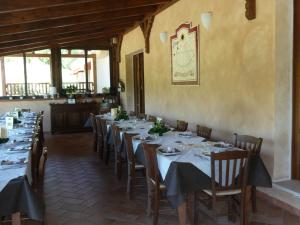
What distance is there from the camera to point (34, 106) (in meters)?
10.2

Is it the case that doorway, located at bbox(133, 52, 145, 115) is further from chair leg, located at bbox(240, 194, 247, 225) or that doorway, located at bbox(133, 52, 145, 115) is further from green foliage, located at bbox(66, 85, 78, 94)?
chair leg, located at bbox(240, 194, 247, 225)

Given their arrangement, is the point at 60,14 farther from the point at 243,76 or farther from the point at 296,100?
the point at 296,100

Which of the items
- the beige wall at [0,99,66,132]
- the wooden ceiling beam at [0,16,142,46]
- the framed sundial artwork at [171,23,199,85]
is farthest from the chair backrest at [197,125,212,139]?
the beige wall at [0,99,66,132]

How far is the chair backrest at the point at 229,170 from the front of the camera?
291cm

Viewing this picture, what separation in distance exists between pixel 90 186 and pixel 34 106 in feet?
20.6

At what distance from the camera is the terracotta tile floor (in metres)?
3.51

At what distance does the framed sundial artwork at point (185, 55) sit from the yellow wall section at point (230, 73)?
0.14m

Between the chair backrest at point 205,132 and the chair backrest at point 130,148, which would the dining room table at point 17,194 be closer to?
the chair backrest at point 130,148

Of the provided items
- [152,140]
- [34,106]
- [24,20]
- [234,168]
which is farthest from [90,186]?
[34,106]

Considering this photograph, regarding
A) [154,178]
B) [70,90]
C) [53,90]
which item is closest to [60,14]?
[154,178]

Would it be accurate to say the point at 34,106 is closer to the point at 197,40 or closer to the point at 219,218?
the point at 197,40

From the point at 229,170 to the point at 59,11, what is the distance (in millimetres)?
3853

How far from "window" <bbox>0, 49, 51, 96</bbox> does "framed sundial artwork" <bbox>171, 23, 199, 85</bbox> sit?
534 centimetres

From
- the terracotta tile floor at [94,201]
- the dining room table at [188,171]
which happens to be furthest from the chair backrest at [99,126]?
the dining room table at [188,171]
